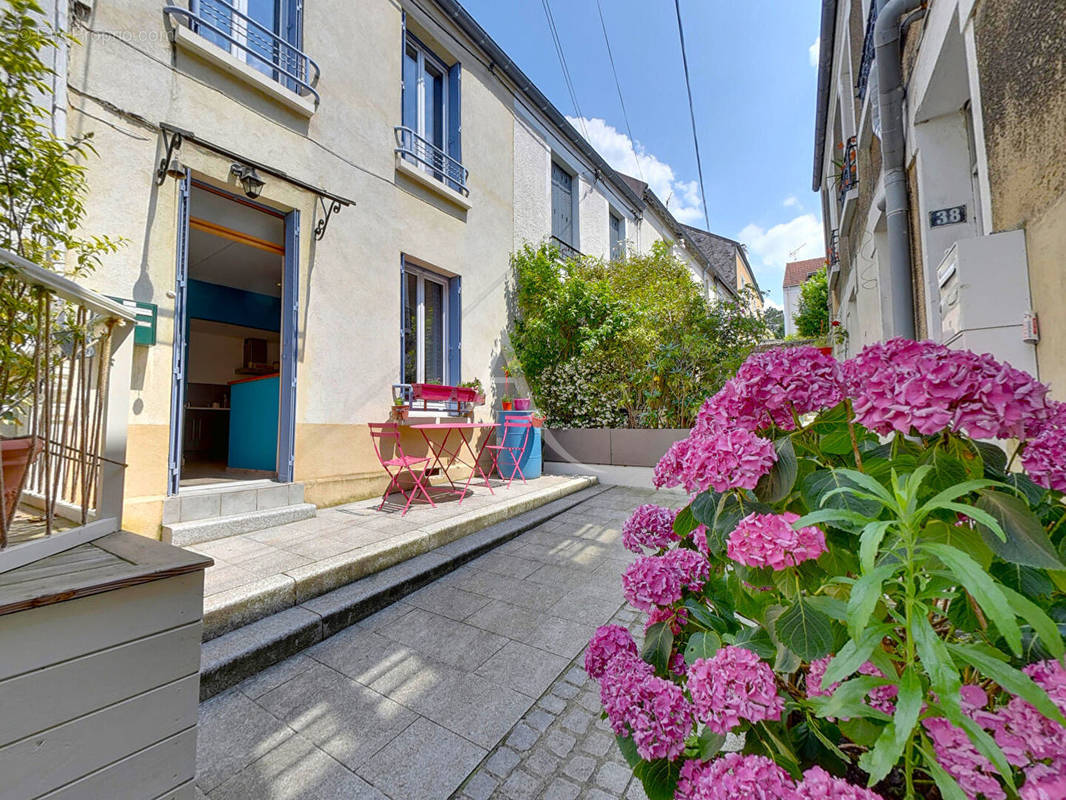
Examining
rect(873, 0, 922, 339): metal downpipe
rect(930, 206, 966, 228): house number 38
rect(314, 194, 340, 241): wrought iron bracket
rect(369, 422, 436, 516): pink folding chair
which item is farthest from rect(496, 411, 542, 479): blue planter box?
rect(930, 206, 966, 228): house number 38

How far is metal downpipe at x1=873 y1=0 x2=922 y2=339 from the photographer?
3.16 meters

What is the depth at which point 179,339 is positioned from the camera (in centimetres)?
306

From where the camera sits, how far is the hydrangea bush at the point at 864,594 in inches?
21.8

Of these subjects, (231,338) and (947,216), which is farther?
(231,338)

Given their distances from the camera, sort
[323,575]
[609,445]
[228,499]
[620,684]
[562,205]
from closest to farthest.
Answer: [620,684] → [323,575] → [228,499] → [609,445] → [562,205]

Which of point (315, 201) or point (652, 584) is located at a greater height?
point (315, 201)

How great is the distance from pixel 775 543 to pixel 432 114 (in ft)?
20.8

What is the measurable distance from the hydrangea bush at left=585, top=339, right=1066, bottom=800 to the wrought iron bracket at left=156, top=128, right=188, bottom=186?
3.82m

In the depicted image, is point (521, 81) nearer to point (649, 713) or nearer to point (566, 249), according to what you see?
point (566, 249)

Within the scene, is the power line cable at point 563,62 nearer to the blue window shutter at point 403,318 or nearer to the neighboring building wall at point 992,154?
the blue window shutter at point 403,318

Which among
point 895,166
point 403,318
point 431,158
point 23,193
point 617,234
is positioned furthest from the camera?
point 617,234

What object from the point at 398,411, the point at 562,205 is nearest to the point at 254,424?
the point at 398,411

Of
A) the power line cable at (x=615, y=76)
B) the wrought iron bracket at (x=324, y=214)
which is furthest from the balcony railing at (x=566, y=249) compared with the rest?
the wrought iron bracket at (x=324, y=214)

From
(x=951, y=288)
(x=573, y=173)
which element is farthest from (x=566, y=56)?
(x=951, y=288)
